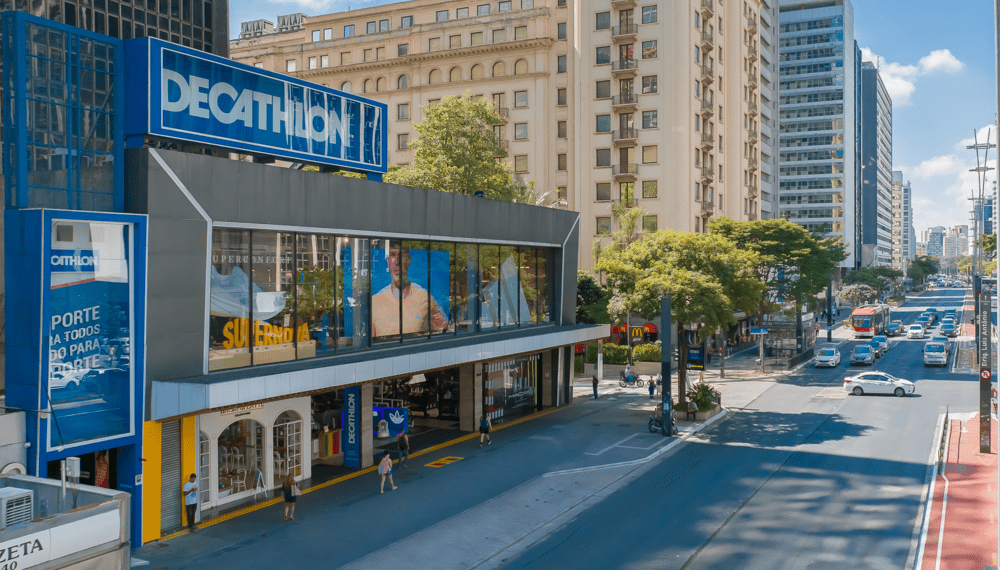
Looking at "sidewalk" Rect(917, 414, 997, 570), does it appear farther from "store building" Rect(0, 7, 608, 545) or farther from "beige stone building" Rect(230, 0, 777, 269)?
"beige stone building" Rect(230, 0, 777, 269)

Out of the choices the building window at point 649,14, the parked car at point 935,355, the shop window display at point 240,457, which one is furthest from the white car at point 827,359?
the shop window display at point 240,457

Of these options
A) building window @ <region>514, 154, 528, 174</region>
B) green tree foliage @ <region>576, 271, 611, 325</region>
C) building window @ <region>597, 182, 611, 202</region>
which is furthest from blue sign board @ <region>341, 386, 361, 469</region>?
building window @ <region>514, 154, 528, 174</region>

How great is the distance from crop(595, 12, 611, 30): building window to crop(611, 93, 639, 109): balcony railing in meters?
6.86

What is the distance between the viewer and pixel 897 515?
72.6 ft

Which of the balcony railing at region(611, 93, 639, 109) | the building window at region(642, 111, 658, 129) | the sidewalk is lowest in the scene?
the sidewalk

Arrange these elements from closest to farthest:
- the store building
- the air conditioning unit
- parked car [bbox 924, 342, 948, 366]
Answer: the air conditioning unit → the store building → parked car [bbox 924, 342, 948, 366]

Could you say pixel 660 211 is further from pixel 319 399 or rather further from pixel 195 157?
pixel 195 157

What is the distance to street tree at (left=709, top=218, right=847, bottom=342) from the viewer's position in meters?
66.3


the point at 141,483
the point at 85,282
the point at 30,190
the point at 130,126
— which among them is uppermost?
the point at 130,126

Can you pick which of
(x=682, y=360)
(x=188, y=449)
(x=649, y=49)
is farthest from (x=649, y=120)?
(x=188, y=449)

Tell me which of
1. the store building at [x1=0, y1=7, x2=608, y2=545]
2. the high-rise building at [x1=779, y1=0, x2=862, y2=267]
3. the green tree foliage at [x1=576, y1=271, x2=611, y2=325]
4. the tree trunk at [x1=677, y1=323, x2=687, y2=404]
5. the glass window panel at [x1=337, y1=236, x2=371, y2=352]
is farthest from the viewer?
the high-rise building at [x1=779, y1=0, x2=862, y2=267]

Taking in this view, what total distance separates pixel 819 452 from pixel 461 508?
1593cm

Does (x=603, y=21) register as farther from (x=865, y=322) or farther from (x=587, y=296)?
(x=865, y=322)

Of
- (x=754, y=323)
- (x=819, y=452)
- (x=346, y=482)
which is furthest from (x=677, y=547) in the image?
(x=754, y=323)
